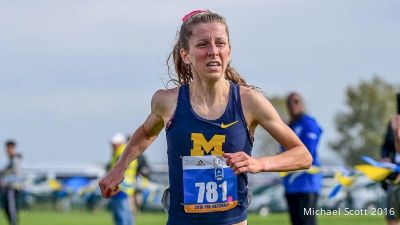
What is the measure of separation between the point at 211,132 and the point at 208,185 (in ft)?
1.05

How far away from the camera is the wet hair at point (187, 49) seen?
20.8 feet

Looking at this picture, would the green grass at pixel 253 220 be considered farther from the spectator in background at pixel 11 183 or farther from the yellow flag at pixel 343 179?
the spectator in background at pixel 11 183

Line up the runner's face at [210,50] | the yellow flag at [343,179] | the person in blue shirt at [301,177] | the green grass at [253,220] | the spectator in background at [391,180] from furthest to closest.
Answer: the green grass at [253,220] < the yellow flag at [343,179] < the person in blue shirt at [301,177] < the spectator in background at [391,180] < the runner's face at [210,50]

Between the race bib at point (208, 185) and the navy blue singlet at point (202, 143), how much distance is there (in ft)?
0.13

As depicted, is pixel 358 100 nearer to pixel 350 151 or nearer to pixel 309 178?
pixel 350 151

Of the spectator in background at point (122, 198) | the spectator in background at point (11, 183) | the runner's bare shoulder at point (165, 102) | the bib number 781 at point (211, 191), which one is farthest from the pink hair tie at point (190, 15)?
the spectator in background at point (11, 183)

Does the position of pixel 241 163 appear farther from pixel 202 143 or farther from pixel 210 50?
pixel 210 50

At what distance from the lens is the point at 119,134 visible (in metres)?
18.2

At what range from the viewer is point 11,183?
2086 centimetres

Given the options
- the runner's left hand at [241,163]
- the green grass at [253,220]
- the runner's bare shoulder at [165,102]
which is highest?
the runner's bare shoulder at [165,102]

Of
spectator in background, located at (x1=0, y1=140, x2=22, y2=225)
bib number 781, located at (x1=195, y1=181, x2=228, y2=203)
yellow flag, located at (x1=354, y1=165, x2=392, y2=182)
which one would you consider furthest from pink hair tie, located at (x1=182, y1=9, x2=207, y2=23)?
spectator in background, located at (x1=0, y1=140, x2=22, y2=225)

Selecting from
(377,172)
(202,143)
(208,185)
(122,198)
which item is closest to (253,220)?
(122,198)

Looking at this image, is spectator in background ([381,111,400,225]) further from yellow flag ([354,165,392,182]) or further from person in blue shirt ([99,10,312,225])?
person in blue shirt ([99,10,312,225])

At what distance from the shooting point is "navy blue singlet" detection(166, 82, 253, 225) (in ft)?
20.1
